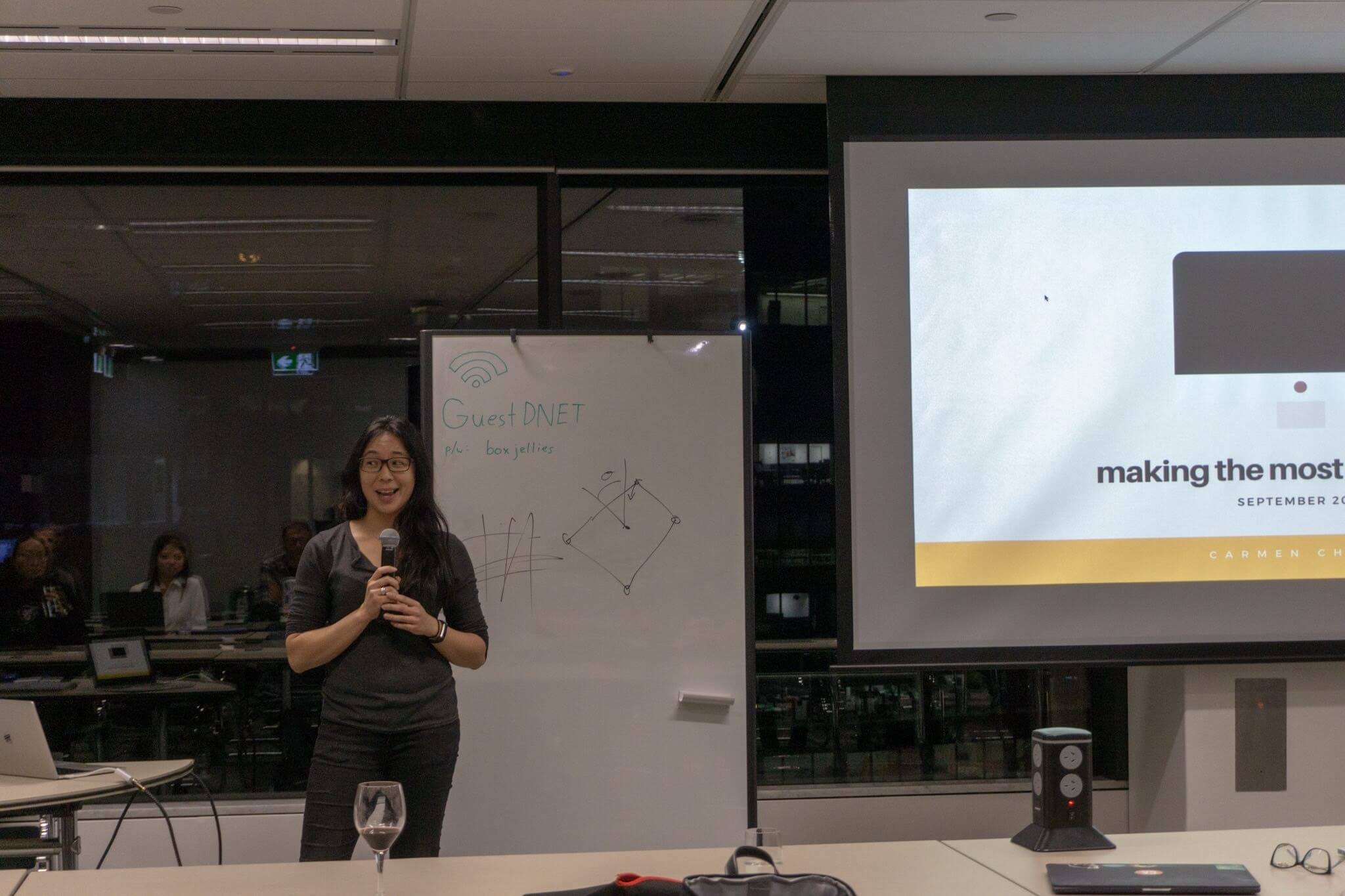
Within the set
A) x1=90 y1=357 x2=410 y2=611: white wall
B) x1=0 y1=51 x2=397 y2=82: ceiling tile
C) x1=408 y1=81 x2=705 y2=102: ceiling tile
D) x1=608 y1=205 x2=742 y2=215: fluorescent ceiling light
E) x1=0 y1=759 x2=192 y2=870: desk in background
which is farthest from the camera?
x1=608 y1=205 x2=742 y2=215: fluorescent ceiling light

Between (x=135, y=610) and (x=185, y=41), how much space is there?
1.93m

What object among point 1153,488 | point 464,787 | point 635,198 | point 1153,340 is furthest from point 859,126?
point 464,787

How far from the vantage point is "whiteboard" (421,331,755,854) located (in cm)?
366

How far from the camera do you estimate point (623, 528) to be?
12.3 ft

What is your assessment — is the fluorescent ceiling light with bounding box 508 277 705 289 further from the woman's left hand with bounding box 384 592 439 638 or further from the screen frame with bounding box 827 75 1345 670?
the woman's left hand with bounding box 384 592 439 638

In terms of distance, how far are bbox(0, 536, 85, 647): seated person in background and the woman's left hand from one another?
→ 185cm

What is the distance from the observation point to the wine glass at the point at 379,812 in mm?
1880

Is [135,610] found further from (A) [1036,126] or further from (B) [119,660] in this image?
(A) [1036,126]

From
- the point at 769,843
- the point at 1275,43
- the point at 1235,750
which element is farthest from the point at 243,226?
the point at 1235,750

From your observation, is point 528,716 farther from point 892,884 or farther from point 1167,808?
point 1167,808

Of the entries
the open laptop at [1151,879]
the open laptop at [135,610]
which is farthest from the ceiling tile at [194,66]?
the open laptop at [1151,879]

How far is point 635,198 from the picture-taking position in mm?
4328

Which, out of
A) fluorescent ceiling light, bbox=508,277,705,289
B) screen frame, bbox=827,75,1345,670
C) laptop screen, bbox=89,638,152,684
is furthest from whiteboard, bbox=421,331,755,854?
laptop screen, bbox=89,638,152,684

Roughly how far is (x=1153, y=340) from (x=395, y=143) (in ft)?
8.49
